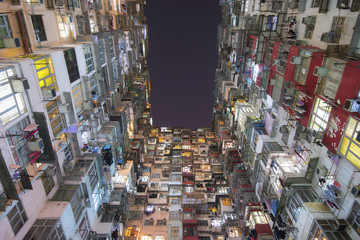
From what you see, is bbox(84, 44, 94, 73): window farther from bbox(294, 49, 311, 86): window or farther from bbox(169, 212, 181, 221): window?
bbox(169, 212, 181, 221): window

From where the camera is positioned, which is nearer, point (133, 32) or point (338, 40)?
point (338, 40)

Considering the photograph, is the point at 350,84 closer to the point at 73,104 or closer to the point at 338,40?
the point at 338,40

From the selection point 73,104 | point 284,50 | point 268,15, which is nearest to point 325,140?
point 284,50

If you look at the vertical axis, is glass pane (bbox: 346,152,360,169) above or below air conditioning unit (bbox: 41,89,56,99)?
below

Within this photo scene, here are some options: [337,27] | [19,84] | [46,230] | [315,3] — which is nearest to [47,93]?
[19,84]

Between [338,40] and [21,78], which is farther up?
[338,40]

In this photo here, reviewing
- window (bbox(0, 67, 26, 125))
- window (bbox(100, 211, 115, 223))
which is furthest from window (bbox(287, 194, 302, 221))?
window (bbox(0, 67, 26, 125))

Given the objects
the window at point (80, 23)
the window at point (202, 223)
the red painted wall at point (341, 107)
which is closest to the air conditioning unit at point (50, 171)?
the window at point (80, 23)
